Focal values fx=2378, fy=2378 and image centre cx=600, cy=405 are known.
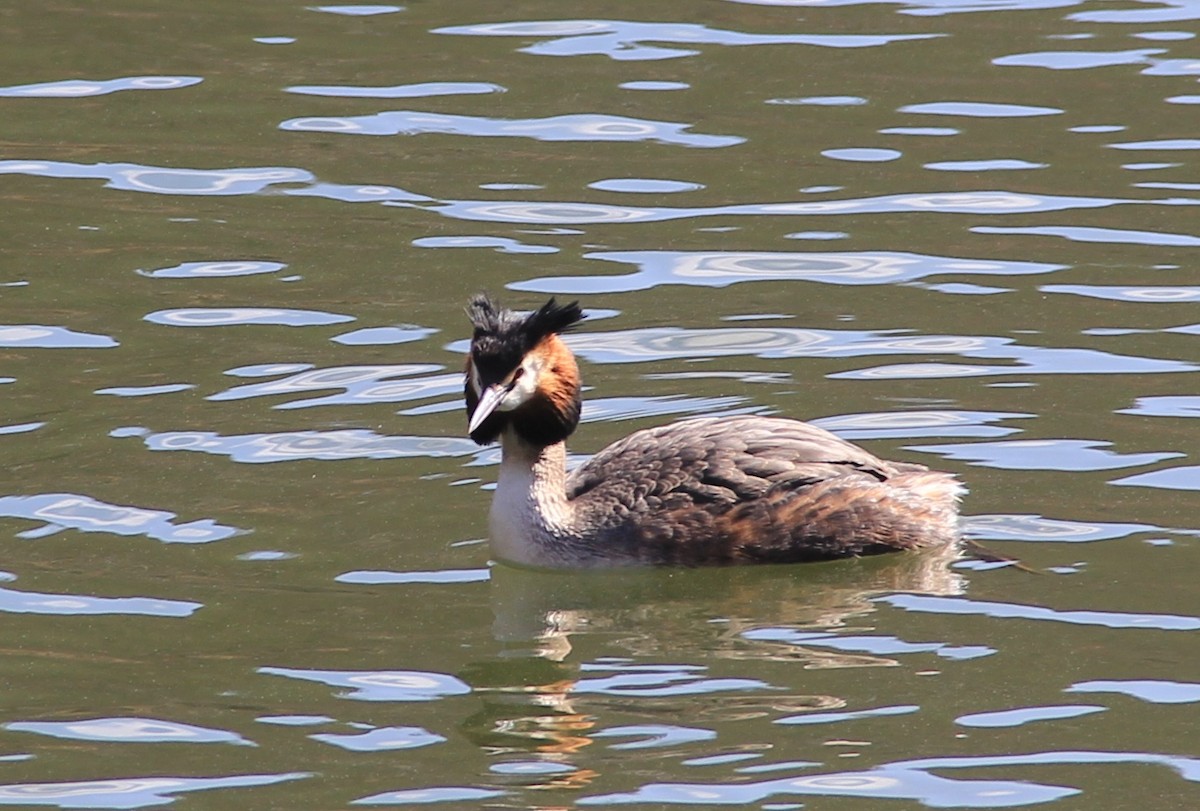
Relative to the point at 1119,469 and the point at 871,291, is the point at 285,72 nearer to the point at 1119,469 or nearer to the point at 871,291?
the point at 871,291

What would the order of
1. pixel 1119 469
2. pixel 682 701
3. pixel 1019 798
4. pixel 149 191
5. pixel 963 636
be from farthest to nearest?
pixel 149 191, pixel 1119 469, pixel 963 636, pixel 682 701, pixel 1019 798

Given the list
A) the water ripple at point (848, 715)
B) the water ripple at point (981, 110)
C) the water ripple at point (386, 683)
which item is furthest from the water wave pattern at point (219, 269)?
the water ripple at point (848, 715)

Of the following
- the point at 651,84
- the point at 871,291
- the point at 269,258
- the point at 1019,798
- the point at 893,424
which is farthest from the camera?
the point at 651,84

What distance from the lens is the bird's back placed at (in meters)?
8.92

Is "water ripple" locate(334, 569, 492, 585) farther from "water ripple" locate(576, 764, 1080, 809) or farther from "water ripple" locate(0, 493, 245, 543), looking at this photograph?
"water ripple" locate(576, 764, 1080, 809)

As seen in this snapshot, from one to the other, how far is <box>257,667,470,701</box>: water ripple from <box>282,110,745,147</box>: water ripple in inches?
276

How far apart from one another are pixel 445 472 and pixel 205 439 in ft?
3.49

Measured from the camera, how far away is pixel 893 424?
9945mm

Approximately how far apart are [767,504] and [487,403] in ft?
3.70

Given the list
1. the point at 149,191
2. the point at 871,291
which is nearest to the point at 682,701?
the point at 871,291

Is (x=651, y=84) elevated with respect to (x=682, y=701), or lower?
elevated

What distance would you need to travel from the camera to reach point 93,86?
15.4m

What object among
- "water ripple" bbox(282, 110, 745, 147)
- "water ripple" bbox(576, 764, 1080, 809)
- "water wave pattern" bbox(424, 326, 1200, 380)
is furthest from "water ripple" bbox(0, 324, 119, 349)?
"water ripple" bbox(576, 764, 1080, 809)

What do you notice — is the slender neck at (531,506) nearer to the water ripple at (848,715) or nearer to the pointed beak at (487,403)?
the pointed beak at (487,403)
